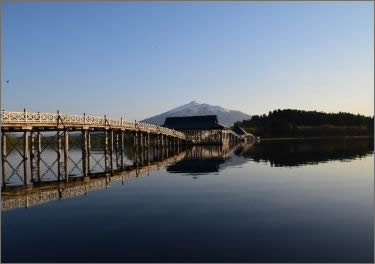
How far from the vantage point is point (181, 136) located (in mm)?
95250

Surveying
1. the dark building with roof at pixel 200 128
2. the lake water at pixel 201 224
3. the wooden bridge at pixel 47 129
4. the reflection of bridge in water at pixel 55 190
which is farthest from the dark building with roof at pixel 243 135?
the lake water at pixel 201 224

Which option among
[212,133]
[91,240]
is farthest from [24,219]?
[212,133]

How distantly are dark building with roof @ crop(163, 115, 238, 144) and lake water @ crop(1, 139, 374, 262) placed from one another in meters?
78.6

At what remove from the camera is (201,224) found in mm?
17656

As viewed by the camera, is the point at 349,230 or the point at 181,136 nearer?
the point at 349,230

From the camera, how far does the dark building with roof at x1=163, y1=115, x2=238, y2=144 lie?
109375 millimetres

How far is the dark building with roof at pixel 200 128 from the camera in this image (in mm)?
109375

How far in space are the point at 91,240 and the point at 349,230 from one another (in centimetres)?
1008

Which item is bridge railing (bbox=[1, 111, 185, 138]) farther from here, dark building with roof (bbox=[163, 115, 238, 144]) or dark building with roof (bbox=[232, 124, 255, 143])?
dark building with roof (bbox=[232, 124, 255, 143])

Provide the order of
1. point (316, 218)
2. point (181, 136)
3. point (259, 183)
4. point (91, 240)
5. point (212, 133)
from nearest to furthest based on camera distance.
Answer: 1. point (91, 240)
2. point (316, 218)
3. point (259, 183)
4. point (181, 136)
5. point (212, 133)

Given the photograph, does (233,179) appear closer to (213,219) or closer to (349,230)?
(213,219)

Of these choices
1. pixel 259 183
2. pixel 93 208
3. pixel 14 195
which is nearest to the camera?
pixel 93 208

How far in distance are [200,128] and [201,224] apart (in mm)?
91957

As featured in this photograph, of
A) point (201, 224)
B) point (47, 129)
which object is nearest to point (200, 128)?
point (47, 129)
